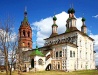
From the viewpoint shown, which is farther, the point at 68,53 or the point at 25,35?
the point at 25,35

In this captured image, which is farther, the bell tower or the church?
the bell tower

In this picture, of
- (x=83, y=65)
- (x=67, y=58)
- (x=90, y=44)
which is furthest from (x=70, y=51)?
(x=90, y=44)

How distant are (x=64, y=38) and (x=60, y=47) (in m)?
6.19

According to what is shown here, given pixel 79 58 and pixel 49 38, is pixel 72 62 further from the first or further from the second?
pixel 49 38

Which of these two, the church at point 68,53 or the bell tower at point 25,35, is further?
the bell tower at point 25,35

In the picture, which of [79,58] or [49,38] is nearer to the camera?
[79,58]

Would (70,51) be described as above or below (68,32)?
below

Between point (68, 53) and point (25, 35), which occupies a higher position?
point (25, 35)

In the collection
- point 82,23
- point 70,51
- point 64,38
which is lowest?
point 70,51

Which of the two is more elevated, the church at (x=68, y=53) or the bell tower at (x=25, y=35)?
the bell tower at (x=25, y=35)

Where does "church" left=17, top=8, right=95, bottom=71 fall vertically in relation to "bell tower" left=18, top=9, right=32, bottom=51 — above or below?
below

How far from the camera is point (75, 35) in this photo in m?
49.8

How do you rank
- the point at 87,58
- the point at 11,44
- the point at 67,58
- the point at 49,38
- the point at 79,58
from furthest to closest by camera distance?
the point at 49,38 → the point at 87,58 → the point at 79,58 → the point at 67,58 → the point at 11,44

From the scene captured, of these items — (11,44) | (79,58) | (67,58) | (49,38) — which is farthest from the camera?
(49,38)
